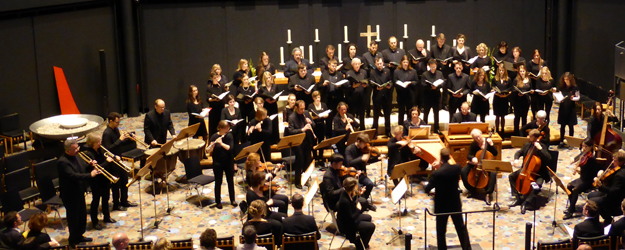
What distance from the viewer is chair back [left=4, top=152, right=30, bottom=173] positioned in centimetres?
1077

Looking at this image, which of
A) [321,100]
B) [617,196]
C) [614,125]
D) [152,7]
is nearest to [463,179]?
[617,196]

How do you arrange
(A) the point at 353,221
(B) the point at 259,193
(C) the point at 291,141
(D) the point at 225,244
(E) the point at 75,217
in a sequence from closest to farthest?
(D) the point at 225,244
(A) the point at 353,221
(B) the point at 259,193
(E) the point at 75,217
(C) the point at 291,141

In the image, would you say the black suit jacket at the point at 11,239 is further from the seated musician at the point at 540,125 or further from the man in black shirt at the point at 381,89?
the seated musician at the point at 540,125

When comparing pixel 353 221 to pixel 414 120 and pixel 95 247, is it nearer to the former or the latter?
pixel 95 247

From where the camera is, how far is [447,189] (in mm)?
9234

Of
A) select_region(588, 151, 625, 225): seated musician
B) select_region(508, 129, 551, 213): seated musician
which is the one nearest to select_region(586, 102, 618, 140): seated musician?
select_region(508, 129, 551, 213): seated musician

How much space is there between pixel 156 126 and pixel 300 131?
2.20 m

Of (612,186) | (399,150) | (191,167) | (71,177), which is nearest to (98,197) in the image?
(71,177)

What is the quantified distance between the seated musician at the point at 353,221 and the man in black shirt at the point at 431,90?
14.6ft

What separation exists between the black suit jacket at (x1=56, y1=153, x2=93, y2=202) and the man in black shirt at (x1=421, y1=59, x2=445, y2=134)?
240 inches

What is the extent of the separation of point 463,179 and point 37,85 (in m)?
7.92

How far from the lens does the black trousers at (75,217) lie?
9.74m

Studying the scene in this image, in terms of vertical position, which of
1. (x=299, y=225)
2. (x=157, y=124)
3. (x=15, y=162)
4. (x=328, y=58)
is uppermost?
(x=328, y=58)

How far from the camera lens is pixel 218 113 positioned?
13.5m
